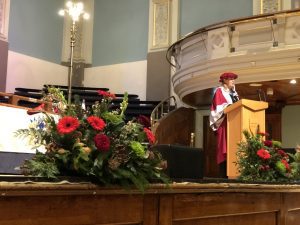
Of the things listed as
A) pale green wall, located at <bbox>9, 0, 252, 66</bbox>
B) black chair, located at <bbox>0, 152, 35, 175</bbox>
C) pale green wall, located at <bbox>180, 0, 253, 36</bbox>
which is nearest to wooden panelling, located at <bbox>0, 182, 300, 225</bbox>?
black chair, located at <bbox>0, 152, 35, 175</bbox>

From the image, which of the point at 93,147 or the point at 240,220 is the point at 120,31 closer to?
the point at 240,220

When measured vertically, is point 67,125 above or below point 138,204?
above

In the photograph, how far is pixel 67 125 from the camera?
80.1 inches

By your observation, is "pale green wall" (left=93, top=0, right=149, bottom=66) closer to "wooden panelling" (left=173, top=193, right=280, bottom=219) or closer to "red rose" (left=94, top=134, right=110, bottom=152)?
"wooden panelling" (left=173, top=193, right=280, bottom=219)

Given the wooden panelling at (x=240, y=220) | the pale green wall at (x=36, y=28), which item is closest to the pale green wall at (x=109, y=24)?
the pale green wall at (x=36, y=28)

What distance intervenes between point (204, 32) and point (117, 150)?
7623 mm

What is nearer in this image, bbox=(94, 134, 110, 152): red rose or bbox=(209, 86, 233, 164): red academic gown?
bbox=(94, 134, 110, 152): red rose

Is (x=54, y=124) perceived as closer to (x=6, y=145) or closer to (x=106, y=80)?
(x=6, y=145)

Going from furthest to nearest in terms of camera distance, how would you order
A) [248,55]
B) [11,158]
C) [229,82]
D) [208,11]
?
1. [208,11]
2. [248,55]
3. [11,158]
4. [229,82]

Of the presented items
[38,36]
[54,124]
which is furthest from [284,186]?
[38,36]

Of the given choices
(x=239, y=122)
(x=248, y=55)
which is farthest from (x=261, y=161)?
(x=248, y=55)

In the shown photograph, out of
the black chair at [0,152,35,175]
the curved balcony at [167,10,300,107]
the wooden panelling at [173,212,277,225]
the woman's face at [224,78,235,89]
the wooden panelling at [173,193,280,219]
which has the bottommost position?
the wooden panelling at [173,212,277,225]

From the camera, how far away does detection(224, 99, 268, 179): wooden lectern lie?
5109mm

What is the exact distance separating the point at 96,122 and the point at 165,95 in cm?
1106
